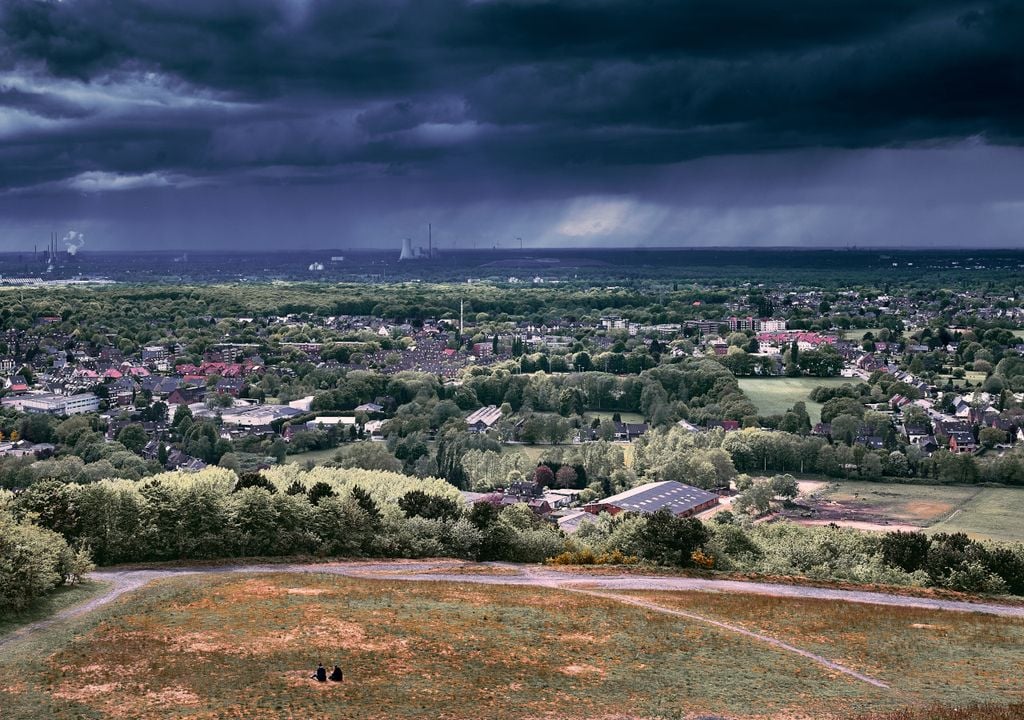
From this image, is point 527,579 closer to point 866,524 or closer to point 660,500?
point 660,500

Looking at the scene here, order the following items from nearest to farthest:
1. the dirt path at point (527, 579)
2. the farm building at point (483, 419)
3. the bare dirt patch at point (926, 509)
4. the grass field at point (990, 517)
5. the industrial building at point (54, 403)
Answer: the dirt path at point (527, 579), the grass field at point (990, 517), the bare dirt patch at point (926, 509), the farm building at point (483, 419), the industrial building at point (54, 403)

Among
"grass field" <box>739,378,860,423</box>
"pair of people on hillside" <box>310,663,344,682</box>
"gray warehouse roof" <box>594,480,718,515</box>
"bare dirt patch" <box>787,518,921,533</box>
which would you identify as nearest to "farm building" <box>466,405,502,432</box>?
"grass field" <box>739,378,860,423</box>

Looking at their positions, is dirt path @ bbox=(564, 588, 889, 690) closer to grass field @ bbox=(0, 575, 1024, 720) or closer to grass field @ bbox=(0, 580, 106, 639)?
grass field @ bbox=(0, 575, 1024, 720)

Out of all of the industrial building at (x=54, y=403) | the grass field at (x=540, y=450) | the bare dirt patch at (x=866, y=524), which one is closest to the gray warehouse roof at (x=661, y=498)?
the bare dirt patch at (x=866, y=524)

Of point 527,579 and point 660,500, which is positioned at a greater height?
point 527,579

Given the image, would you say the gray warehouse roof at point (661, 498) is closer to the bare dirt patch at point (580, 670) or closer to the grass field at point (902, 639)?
the grass field at point (902, 639)

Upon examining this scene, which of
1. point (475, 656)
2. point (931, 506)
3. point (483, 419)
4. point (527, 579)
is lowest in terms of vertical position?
point (931, 506)

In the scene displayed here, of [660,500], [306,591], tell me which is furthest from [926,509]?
[306,591]

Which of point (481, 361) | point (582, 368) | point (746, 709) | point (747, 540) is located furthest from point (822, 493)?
point (481, 361)
